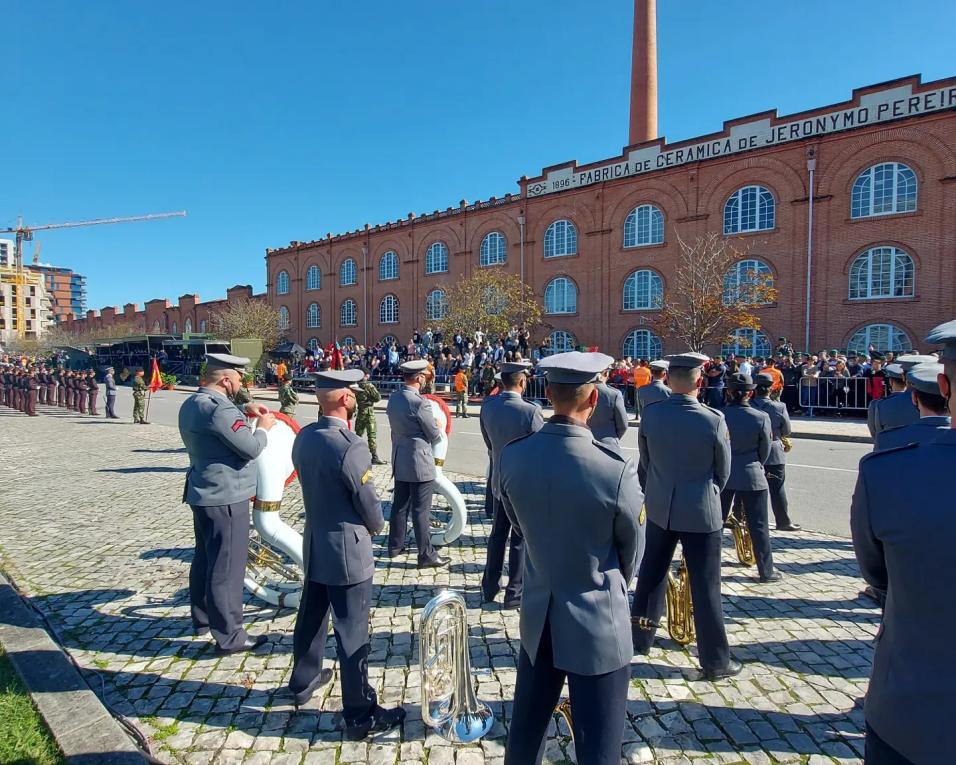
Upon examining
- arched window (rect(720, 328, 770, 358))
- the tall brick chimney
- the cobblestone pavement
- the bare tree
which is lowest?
the cobblestone pavement

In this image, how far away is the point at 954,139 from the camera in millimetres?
21344

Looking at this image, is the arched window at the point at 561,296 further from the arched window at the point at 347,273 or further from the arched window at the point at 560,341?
the arched window at the point at 347,273

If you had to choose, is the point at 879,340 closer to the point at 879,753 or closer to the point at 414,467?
the point at 414,467

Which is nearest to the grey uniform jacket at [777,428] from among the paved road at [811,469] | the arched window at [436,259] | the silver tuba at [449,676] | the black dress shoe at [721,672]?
the paved road at [811,469]

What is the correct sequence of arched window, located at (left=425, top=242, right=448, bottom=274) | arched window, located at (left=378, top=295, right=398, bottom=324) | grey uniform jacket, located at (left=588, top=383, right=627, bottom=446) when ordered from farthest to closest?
arched window, located at (left=378, top=295, right=398, bottom=324) → arched window, located at (left=425, top=242, right=448, bottom=274) → grey uniform jacket, located at (left=588, top=383, right=627, bottom=446)

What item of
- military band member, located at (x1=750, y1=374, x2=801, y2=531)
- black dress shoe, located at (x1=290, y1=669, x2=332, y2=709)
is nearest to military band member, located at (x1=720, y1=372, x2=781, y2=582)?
military band member, located at (x1=750, y1=374, x2=801, y2=531)

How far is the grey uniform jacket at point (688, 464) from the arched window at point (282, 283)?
2017 inches

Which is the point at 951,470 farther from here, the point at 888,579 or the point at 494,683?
the point at 494,683

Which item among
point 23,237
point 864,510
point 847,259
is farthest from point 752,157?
point 23,237

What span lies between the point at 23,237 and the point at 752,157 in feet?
497

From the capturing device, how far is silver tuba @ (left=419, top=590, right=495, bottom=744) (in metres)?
3.17

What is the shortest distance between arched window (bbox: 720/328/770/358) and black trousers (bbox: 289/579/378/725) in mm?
24561

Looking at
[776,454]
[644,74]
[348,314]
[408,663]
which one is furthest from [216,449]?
[348,314]

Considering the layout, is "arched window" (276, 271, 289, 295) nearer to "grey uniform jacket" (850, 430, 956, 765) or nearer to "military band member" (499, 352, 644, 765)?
"military band member" (499, 352, 644, 765)
